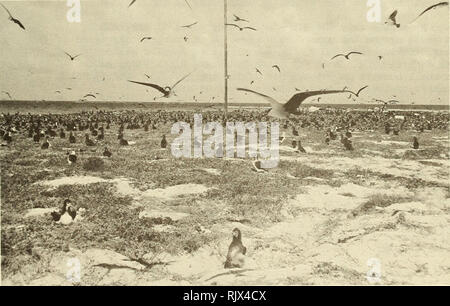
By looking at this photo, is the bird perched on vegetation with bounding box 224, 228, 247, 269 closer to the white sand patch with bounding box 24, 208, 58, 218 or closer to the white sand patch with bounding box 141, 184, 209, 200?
the white sand patch with bounding box 141, 184, 209, 200

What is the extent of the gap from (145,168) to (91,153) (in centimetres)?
380

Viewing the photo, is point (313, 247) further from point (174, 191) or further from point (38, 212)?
point (38, 212)

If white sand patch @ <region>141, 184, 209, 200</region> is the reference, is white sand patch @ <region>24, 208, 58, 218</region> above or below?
below

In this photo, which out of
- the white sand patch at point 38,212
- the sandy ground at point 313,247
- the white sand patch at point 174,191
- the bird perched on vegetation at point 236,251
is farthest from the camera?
the white sand patch at point 174,191

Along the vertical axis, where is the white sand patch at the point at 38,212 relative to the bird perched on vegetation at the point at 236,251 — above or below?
above

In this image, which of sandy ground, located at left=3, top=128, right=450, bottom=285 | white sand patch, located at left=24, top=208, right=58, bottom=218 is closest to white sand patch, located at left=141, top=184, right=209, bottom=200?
sandy ground, located at left=3, top=128, right=450, bottom=285

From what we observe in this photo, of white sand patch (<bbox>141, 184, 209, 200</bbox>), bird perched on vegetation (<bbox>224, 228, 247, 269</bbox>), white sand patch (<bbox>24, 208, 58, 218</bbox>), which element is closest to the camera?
bird perched on vegetation (<bbox>224, 228, 247, 269</bbox>)

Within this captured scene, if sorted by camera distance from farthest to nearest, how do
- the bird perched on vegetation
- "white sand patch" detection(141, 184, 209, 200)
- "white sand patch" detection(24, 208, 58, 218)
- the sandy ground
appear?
"white sand patch" detection(141, 184, 209, 200) < "white sand patch" detection(24, 208, 58, 218) < the bird perched on vegetation < the sandy ground

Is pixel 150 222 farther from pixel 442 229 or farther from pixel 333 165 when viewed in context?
pixel 333 165

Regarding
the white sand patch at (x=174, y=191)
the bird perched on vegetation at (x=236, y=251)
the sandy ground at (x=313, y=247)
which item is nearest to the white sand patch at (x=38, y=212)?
the sandy ground at (x=313, y=247)

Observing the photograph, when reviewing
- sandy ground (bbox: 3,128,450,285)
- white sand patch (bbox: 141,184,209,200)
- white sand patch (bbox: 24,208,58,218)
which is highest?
white sand patch (bbox: 141,184,209,200)

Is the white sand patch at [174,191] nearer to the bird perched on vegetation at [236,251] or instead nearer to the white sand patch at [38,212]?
the white sand patch at [38,212]
